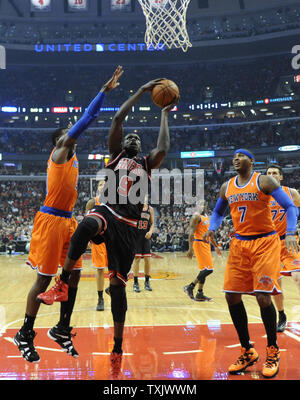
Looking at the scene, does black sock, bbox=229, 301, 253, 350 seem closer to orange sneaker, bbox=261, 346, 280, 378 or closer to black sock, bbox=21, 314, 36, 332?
orange sneaker, bbox=261, 346, 280, 378

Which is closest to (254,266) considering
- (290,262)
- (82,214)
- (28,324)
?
(290,262)

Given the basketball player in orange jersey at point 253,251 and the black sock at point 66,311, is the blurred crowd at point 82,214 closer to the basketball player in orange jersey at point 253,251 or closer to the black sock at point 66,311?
the black sock at point 66,311

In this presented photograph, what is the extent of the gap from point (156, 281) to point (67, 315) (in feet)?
22.6

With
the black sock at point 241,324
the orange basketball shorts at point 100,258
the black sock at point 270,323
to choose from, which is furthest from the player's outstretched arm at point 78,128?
the orange basketball shorts at point 100,258

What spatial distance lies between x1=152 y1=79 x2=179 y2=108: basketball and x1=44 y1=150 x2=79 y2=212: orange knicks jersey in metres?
1.06

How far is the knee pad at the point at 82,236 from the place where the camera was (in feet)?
11.7

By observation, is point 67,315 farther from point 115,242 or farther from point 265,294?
point 265,294

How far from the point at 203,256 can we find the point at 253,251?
4.15 meters

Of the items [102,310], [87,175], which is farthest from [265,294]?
[87,175]

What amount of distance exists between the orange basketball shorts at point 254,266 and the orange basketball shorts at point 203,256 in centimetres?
389

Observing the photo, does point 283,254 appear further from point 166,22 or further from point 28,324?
point 166,22

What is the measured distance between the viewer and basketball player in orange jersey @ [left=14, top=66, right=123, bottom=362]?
3.84m

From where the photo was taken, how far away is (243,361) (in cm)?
382

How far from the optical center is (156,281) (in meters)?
10.8
